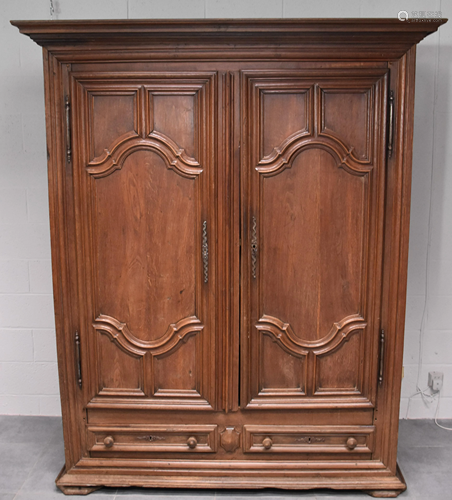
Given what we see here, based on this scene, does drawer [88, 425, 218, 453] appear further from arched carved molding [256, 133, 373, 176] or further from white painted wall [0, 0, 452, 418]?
arched carved molding [256, 133, 373, 176]

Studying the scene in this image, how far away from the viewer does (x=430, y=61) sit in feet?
8.11

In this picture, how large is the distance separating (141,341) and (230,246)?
577 mm

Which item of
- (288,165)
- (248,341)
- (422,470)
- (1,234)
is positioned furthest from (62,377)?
(422,470)

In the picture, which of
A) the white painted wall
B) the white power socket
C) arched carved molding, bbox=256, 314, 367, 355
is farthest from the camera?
the white power socket

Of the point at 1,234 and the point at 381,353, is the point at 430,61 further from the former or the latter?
the point at 1,234

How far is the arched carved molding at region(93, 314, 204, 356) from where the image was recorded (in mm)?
2033

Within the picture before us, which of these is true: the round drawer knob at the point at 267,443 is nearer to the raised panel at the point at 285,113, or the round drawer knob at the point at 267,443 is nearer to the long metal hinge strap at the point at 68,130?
the raised panel at the point at 285,113

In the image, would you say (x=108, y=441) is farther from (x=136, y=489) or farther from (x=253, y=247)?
(x=253, y=247)

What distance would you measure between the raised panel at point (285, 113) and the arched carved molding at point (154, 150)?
0.32 metres

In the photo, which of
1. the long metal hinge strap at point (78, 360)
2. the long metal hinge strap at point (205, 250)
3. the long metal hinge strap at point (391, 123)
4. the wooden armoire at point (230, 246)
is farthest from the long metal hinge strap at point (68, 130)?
the long metal hinge strap at point (391, 123)

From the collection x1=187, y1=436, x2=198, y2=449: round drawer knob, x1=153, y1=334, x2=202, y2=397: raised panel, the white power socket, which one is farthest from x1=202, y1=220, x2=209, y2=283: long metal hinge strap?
the white power socket

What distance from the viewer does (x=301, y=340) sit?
2037 millimetres

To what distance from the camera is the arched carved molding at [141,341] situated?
2.03 metres

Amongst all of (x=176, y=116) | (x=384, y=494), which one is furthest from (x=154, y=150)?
(x=384, y=494)
